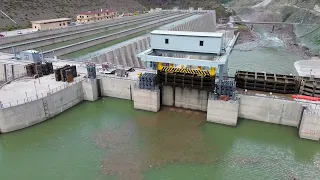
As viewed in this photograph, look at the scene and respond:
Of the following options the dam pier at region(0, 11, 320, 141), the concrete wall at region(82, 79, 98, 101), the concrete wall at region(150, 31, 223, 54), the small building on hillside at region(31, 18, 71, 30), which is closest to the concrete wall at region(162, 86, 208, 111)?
the dam pier at region(0, 11, 320, 141)

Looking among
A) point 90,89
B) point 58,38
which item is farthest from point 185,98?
point 58,38

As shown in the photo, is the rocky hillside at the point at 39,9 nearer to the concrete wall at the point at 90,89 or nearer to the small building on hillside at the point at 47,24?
the small building on hillside at the point at 47,24

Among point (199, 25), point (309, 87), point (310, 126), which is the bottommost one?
point (310, 126)

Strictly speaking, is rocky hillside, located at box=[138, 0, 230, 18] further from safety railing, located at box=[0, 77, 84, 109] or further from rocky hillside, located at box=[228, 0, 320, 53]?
safety railing, located at box=[0, 77, 84, 109]

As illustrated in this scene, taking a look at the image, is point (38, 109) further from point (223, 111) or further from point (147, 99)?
point (223, 111)

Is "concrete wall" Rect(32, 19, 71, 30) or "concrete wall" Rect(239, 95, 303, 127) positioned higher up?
"concrete wall" Rect(32, 19, 71, 30)

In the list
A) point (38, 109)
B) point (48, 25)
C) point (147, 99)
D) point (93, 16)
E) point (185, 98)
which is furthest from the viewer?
point (93, 16)

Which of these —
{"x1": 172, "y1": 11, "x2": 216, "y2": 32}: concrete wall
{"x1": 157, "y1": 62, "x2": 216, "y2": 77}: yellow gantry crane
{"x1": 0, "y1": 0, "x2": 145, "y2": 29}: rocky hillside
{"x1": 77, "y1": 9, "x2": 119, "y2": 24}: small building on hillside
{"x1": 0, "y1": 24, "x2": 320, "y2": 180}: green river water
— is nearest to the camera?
{"x1": 0, "y1": 24, "x2": 320, "y2": 180}: green river water
